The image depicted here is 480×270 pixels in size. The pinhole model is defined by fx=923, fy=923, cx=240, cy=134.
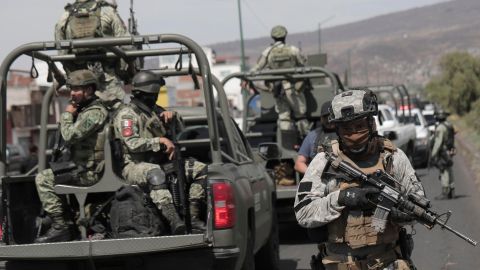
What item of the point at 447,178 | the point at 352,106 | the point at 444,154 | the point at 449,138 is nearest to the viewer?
the point at 352,106

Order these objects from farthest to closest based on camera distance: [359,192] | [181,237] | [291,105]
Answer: [291,105] → [181,237] → [359,192]

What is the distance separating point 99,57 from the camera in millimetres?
7543

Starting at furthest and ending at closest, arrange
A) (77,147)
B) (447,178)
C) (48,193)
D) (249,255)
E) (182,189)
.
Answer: (447,178) → (77,147) → (249,255) → (48,193) → (182,189)

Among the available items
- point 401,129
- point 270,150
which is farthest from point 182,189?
point 401,129

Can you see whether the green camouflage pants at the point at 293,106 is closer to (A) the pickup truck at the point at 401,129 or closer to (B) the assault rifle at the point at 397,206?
(A) the pickup truck at the point at 401,129

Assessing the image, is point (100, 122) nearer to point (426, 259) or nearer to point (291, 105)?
point (426, 259)

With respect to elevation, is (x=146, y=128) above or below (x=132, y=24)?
below

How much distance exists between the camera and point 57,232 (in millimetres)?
7012

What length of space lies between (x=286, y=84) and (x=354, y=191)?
30.5ft

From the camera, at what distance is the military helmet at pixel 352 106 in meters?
4.69

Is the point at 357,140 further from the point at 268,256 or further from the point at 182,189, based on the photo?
the point at 268,256

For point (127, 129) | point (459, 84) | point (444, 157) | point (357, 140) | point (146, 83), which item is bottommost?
point (459, 84)

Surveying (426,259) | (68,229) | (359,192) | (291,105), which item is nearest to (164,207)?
(68,229)

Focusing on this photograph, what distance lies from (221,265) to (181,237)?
1.19ft
